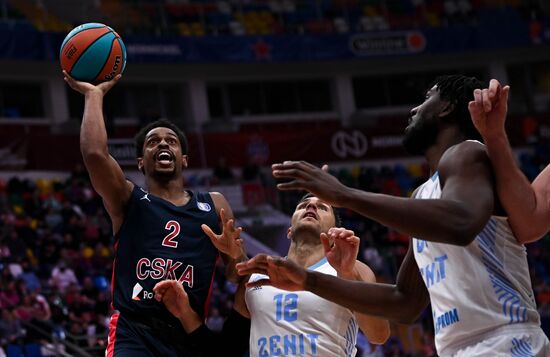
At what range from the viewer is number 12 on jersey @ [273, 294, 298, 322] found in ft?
18.0

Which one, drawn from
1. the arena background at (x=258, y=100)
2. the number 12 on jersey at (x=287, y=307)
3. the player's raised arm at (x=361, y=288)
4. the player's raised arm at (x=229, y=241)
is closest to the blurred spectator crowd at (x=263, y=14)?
the arena background at (x=258, y=100)

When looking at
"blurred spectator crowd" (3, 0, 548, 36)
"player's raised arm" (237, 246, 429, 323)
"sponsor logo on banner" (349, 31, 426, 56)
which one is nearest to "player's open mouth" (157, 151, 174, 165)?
"player's raised arm" (237, 246, 429, 323)

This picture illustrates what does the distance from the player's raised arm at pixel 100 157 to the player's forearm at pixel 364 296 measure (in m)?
1.93

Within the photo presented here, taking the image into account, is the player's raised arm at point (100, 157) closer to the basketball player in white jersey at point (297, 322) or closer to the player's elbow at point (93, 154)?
the player's elbow at point (93, 154)

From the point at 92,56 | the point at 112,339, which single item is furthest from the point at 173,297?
the point at 92,56

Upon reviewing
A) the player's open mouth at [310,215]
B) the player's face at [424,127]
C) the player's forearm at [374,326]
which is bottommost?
the player's forearm at [374,326]

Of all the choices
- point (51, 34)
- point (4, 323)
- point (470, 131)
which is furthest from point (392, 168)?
point (470, 131)

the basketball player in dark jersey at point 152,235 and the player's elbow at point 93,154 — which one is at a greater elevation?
the player's elbow at point 93,154

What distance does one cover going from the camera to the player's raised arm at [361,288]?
3.85 meters

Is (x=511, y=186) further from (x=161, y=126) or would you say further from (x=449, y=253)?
(x=161, y=126)

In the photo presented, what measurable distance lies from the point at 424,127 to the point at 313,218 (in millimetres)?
2165

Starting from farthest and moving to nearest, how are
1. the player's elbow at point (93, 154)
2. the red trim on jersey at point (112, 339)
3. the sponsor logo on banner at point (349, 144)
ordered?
1. the sponsor logo on banner at point (349, 144)
2. the red trim on jersey at point (112, 339)
3. the player's elbow at point (93, 154)

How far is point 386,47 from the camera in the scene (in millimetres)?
26438

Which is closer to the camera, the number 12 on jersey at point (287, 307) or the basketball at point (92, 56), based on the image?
the number 12 on jersey at point (287, 307)
